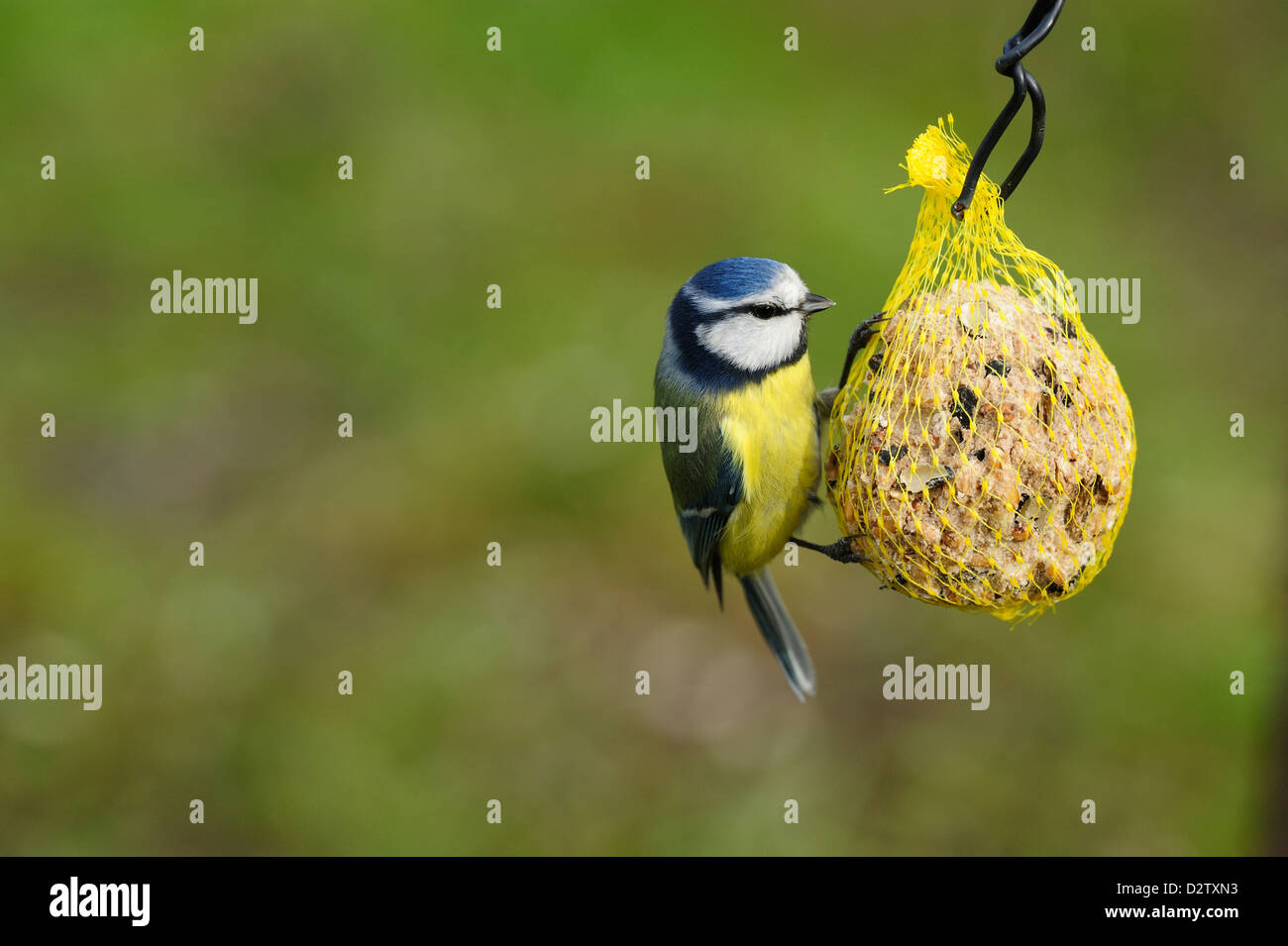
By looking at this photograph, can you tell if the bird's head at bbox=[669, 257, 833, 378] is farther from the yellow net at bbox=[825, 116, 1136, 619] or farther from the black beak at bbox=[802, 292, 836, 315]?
the yellow net at bbox=[825, 116, 1136, 619]

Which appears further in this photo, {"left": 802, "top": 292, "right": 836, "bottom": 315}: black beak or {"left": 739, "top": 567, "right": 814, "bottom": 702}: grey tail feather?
{"left": 739, "top": 567, "right": 814, "bottom": 702}: grey tail feather

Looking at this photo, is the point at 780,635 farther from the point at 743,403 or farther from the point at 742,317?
the point at 742,317

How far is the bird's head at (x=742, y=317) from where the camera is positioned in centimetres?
366

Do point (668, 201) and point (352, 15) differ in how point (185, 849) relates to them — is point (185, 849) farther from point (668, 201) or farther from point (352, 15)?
point (352, 15)

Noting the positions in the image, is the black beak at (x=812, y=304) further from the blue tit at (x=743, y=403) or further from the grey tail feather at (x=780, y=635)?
the grey tail feather at (x=780, y=635)

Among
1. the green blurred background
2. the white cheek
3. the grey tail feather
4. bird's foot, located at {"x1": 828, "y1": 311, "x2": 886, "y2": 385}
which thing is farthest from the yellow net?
the green blurred background

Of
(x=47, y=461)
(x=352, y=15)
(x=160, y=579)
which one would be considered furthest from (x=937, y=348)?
(x=352, y=15)

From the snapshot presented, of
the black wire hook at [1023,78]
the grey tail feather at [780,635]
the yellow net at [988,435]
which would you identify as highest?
the black wire hook at [1023,78]

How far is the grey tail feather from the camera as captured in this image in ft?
16.5

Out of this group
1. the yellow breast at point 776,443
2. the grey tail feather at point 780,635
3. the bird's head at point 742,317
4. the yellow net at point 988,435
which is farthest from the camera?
the grey tail feather at point 780,635

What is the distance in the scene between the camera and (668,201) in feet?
23.2

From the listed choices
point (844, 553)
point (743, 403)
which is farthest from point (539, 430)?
point (844, 553)

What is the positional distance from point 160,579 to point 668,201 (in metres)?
3.36

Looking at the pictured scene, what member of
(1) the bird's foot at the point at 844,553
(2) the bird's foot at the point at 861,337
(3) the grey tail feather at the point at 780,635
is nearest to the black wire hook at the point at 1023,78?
(2) the bird's foot at the point at 861,337
